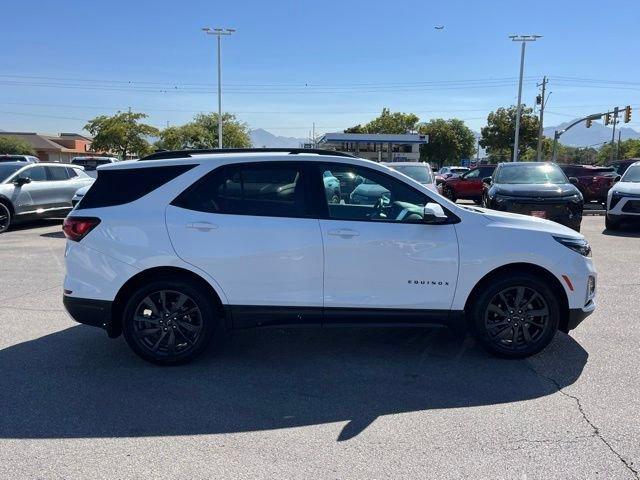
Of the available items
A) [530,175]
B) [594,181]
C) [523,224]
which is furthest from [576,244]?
[594,181]

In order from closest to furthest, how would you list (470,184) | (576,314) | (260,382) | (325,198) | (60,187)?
(260,382) → (325,198) → (576,314) → (60,187) → (470,184)

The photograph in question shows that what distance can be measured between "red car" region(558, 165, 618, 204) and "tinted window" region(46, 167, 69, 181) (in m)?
17.0

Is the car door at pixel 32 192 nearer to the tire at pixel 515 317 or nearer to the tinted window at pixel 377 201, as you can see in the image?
the tinted window at pixel 377 201

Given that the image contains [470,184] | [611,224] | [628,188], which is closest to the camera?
[628,188]

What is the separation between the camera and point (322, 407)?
12.8 ft

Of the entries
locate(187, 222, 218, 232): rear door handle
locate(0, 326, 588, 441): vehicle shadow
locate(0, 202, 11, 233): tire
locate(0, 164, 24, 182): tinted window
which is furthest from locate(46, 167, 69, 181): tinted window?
locate(187, 222, 218, 232): rear door handle

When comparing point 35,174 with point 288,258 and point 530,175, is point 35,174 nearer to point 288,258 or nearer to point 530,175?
point 288,258

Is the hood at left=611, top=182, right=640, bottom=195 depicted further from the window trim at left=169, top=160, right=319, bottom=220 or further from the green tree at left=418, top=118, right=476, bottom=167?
the green tree at left=418, top=118, right=476, bottom=167

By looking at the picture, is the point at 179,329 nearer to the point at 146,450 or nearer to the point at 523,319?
the point at 146,450

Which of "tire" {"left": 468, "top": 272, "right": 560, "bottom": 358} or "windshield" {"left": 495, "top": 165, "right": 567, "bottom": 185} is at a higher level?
"windshield" {"left": 495, "top": 165, "right": 567, "bottom": 185}

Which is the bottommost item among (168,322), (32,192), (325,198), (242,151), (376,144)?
(168,322)

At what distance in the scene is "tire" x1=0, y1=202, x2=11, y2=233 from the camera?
12.8 m

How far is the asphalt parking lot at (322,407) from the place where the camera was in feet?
10.5

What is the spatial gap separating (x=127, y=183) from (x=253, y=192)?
42.6 inches
